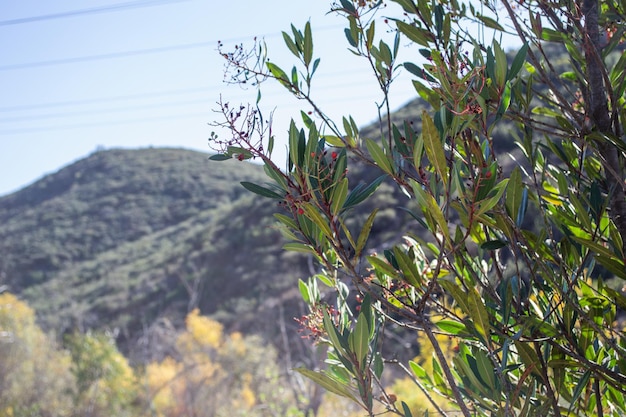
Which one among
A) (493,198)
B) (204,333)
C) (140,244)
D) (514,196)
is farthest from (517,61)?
(140,244)

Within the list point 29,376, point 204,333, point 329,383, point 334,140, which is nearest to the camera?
point 329,383

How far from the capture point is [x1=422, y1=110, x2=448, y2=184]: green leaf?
35.4 inches

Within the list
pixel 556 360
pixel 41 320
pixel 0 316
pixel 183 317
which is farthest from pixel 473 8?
pixel 41 320

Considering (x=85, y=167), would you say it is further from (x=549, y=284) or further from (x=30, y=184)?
(x=549, y=284)

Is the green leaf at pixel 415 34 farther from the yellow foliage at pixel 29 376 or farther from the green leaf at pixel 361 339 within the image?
the yellow foliage at pixel 29 376

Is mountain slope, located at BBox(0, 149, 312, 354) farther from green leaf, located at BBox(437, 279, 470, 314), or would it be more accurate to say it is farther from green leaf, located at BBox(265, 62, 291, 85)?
green leaf, located at BBox(437, 279, 470, 314)

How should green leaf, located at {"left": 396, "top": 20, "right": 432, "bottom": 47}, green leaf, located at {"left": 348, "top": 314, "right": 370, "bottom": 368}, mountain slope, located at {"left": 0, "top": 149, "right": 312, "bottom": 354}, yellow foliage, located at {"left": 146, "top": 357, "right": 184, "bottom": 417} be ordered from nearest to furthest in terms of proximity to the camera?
green leaf, located at {"left": 348, "top": 314, "right": 370, "bottom": 368}, green leaf, located at {"left": 396, "top": 20, "right": 432, "bottom": 47}, yellow foliage, located at {"left": 146, "top": 357, "right": 184, "bottom": 417}, mountain slope, located at {"left": 0, "top": 149, "right": 312, "bottom": 354}

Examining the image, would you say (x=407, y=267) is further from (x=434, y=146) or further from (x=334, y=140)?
(x=334, y=140)

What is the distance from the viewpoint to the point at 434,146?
92 cm

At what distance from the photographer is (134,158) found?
2267 inches

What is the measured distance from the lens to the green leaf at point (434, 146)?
2.95 feet

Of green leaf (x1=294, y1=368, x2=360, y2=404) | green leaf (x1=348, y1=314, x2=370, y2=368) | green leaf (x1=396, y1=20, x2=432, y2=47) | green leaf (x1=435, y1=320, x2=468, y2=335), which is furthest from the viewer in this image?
green leaf (x1=396, y1=20, x2=432, y2=47)

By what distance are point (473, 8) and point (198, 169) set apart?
53380 millimetres

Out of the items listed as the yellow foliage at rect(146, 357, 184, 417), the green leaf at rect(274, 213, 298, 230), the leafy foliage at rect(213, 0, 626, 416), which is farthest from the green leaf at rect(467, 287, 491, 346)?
the yellow foliage at rect(146, 357, 184, 417)
